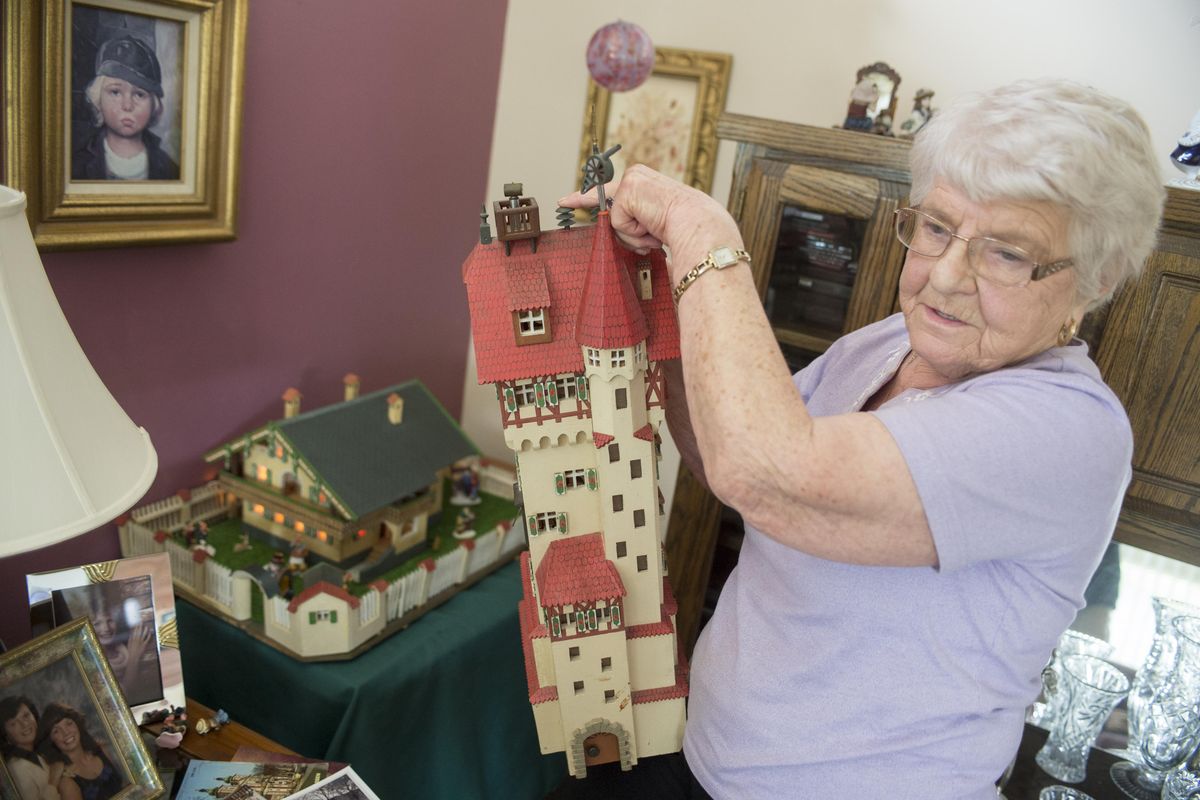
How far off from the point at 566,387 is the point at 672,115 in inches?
58.6

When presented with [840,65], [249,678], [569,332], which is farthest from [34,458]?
[840,65]

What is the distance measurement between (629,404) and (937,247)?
39 cm

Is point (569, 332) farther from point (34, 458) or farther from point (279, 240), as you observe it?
point (279, 240)

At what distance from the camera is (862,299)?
1.62 m

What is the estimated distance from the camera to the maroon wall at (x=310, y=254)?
1.69 metres

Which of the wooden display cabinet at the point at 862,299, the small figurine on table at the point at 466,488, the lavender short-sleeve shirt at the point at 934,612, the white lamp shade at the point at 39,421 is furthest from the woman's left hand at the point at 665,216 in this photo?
the small figurine on table at the point at 466,488

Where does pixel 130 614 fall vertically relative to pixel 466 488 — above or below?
above

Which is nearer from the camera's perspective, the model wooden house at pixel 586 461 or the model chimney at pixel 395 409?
the model wooden house at pixel 586 461

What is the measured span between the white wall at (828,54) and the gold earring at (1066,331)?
918 mm

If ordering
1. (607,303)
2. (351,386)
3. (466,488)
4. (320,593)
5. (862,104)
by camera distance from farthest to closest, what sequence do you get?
1. (466,488)
2. (351,386)
3. (862,104)
4. (320,593)
5. (607,303)

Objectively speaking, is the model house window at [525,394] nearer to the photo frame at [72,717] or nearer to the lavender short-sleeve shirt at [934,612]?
the lavender short-sleeve shirt at [934,612]

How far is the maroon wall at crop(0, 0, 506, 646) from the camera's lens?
1.69 m

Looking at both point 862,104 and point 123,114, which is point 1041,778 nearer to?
point 862,104

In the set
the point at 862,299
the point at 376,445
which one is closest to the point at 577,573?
the point at 862,299
